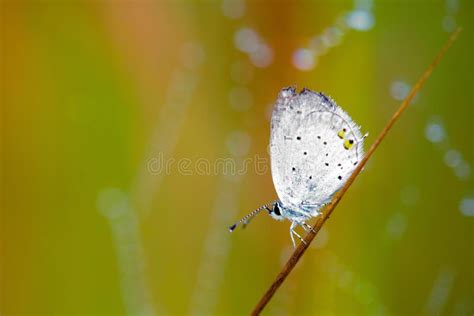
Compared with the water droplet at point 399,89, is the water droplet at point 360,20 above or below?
above

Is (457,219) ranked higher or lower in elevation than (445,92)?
lower

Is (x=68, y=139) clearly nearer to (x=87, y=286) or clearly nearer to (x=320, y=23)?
(x=87, y=286)

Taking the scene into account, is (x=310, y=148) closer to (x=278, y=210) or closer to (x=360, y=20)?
(x=278, y=210)

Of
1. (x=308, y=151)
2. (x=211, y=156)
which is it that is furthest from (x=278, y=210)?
(x=211, y=156)

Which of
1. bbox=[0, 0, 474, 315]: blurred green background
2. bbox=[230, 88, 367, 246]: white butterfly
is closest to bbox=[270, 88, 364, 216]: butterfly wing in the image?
bbox=[230, 88, 367, 246]: white butterfly

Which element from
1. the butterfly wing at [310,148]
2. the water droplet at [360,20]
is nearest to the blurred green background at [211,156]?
the water droplet at [360,20]

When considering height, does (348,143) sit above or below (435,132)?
below

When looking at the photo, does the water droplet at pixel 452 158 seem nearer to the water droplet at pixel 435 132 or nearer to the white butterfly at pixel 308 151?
the water droplet at pixel 435 132

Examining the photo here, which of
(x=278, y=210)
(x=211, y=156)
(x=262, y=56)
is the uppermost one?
(x=262, y=56)

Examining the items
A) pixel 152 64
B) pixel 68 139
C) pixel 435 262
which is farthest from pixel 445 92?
pixel 68 139
